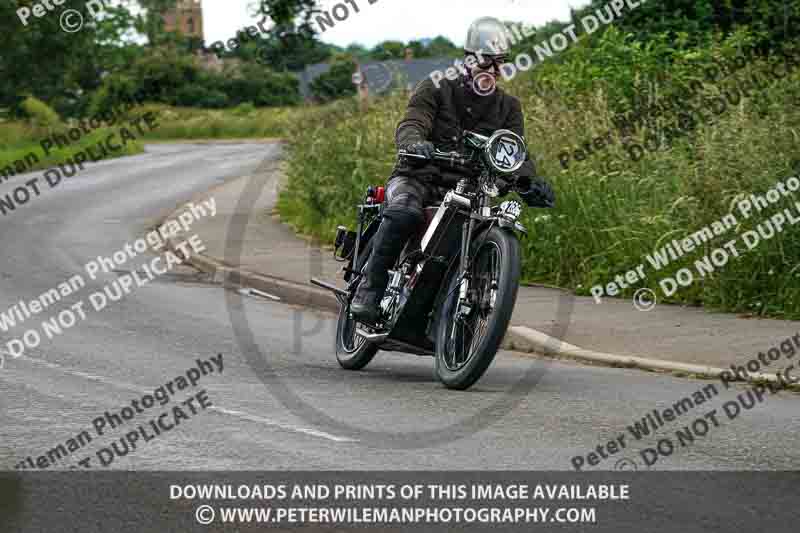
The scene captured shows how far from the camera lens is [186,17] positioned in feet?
589

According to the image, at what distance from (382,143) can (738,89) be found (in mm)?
5701

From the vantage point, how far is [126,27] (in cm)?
8862

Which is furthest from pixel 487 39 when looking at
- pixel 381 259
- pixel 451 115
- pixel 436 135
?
pixel 381 259

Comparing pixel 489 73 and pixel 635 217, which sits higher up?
pixel 489 73

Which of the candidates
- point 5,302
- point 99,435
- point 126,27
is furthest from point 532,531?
point 126,27

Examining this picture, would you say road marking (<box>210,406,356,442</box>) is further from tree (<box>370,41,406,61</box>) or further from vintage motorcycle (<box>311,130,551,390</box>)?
tree (<box>370,41,406,61</box>)

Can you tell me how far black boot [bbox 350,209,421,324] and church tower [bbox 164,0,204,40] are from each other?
5281 inches

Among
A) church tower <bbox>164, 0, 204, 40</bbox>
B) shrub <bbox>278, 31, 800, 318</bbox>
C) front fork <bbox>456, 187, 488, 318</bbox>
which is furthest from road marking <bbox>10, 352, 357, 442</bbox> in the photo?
church tower <bbox>164, 0, 204, 40</bbox>

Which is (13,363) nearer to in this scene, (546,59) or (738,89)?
(738,89)

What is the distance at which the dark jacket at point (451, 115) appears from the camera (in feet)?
30.7

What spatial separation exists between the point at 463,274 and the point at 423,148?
2.58 feet

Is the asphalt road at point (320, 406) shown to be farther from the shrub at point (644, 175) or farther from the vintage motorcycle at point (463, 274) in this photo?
the shrub at point (644, 175)

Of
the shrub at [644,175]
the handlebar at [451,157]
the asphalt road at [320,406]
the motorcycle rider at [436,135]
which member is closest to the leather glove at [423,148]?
the handlebar at [451,157]

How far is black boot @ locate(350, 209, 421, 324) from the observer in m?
9.33
